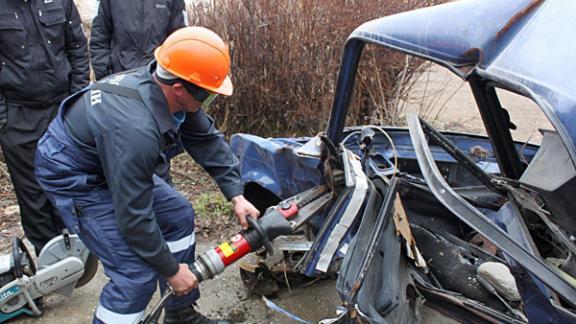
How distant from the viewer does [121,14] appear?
365cm

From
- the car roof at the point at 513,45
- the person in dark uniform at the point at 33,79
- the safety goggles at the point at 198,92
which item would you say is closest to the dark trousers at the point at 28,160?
the person in dark uniform at the point at 33,79

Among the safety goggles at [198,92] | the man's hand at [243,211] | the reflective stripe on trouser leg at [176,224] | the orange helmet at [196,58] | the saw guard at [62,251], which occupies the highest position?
the orange helmet at [196,58]

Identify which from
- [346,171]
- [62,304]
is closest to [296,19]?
[346,171]

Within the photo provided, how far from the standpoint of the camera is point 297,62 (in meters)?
4.57

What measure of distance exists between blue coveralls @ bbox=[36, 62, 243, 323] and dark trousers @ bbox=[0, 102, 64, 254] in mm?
883

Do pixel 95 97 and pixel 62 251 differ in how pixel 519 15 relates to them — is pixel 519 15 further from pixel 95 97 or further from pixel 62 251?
pixel 62 251

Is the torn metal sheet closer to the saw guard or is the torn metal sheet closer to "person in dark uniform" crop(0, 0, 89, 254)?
the saw guard

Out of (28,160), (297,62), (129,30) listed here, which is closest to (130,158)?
(28,160)

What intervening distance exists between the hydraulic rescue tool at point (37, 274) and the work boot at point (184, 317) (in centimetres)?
58

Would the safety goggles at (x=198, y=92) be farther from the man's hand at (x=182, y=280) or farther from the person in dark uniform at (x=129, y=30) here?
the person in dark uniform at (x=129, y=30)

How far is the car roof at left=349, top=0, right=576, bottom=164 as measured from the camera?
1.37 metres

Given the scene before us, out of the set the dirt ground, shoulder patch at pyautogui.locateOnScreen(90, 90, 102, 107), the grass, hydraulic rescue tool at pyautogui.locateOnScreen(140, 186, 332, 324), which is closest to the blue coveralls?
shoulder patch at pyautogui.locateOnScreen(90, 90, 102, 107)

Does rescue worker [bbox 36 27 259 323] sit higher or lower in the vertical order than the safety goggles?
lower

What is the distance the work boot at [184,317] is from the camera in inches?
104
